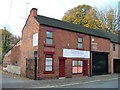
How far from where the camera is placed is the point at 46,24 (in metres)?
17.1

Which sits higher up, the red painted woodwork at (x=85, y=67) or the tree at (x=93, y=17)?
Result: the tree at (x=93, y=17)

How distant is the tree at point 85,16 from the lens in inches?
1582

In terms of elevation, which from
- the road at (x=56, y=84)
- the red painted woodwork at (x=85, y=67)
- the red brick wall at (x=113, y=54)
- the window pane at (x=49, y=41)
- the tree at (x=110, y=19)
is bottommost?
the road at (x=56, y=84)

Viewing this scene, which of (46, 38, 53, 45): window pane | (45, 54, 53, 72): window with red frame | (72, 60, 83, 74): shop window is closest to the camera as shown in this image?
(45, 54, 53, 72): window with red frame

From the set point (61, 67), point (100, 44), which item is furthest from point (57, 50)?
point (100, 44)

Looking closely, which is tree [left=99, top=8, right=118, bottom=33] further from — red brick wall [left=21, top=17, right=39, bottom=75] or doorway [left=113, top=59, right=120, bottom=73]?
red brick wall [left=21, top=17, right=39, bottom=75]

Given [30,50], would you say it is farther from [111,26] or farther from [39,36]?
[111,26]

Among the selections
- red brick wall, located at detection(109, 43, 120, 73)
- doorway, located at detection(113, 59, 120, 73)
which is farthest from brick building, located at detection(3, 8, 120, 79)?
doorway, located at detection(113, 59, 120, 73)

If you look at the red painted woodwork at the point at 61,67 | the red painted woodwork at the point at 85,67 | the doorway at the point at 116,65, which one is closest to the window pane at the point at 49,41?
the red painted woodwork at the point at 61,67

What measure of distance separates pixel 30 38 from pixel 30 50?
1.60m

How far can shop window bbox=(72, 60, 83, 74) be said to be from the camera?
1948cm

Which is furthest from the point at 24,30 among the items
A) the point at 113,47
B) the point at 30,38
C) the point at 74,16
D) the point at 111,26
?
the point at 111,26

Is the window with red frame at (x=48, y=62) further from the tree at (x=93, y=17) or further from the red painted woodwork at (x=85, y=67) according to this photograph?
the tree at (x=93, y=17)

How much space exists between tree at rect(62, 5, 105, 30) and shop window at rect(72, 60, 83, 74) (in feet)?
70.5
